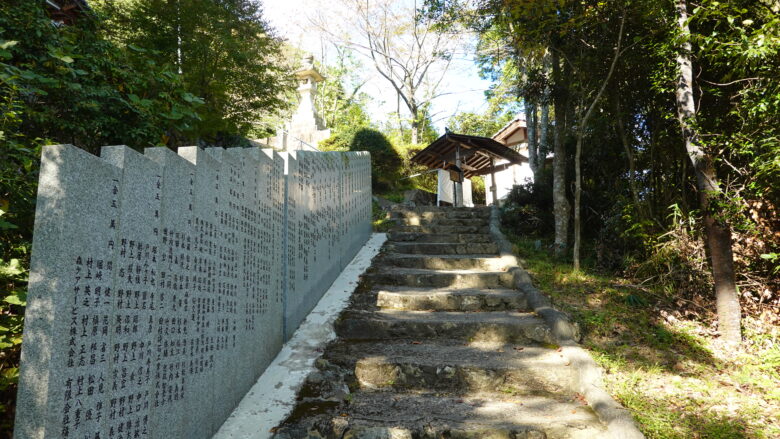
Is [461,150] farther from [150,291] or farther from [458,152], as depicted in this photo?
[150,291]

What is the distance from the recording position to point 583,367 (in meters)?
3.18

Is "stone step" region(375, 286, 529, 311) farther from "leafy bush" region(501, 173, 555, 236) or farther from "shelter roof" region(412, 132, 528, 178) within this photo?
"shelter roof" region(412, 132, 528, 178)

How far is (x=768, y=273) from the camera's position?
4.56 meters

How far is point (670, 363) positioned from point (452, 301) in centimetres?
205

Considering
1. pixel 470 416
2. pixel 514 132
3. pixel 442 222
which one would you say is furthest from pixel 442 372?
pixel 514 132

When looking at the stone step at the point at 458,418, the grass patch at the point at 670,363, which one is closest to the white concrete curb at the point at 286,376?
the stone step at the point at 458,418

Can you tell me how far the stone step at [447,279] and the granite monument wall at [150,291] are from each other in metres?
1.82

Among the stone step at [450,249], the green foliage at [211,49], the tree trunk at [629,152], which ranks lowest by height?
the stone step at [450,249]

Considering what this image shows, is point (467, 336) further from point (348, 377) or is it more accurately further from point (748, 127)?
point (748, 127)

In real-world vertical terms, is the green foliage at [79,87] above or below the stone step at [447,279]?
above

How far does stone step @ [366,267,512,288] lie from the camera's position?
5.12m

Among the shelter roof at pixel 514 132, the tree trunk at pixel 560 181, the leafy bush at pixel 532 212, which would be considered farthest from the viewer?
the shelter roof at pixel 514 132

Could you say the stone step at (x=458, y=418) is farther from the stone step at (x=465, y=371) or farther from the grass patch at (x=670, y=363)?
the grass patch at (x=670, y=363)

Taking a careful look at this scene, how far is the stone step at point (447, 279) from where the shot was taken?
16.8 ft
